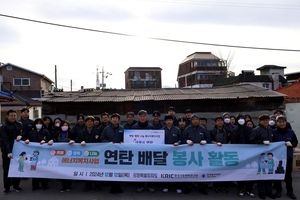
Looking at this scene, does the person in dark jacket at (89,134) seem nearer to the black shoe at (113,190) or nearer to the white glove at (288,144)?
the black shoe at (113,190)

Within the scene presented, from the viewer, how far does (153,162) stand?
536 cm

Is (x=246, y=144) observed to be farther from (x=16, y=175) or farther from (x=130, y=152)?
(x=16, y=175)

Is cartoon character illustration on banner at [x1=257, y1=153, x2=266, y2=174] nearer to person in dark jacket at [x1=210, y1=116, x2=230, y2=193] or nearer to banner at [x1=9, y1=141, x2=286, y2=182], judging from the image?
banner at [x1=9, y1=141, x2=286, y2=182]

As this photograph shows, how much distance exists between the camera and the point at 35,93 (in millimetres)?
34688

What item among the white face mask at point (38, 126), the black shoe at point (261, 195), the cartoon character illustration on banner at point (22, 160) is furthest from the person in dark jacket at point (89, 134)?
the black shoe at point (261, 195)

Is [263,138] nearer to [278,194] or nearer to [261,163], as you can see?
[261,163]

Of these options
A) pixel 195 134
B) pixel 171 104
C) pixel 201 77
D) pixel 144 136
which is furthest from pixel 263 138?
pixel 201 77

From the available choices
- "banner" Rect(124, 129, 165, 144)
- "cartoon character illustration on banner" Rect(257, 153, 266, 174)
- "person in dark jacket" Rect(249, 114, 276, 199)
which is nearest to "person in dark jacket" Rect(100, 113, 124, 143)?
"banner" Rect(124, 129, 165, 144)

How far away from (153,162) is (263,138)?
227cm

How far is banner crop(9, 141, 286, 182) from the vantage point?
5293 mm

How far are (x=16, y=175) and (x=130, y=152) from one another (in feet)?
7.91

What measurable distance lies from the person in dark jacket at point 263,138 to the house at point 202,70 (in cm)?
4082

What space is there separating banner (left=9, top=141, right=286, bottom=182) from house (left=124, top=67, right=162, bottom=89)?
46.7 m

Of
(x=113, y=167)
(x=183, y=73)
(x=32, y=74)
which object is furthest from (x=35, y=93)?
(x=113, y=167)
